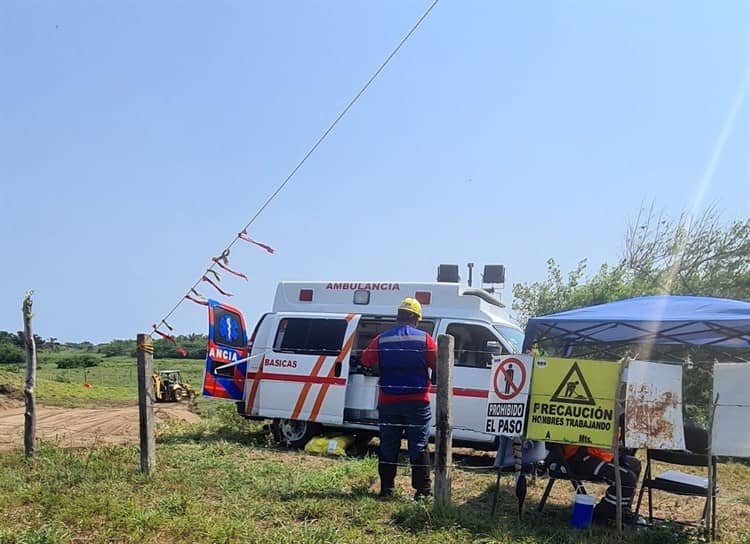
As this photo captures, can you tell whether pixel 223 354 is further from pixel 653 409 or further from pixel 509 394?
pixel 653 409

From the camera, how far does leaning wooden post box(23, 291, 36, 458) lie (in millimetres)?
7293

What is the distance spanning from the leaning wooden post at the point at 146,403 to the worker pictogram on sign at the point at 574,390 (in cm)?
397

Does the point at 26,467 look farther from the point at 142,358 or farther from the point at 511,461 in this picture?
the point at 511,461

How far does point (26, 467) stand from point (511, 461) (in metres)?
5.04

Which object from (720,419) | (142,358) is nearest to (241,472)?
(142,358)

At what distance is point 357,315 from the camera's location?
9180mm

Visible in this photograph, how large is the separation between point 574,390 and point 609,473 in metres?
0.86

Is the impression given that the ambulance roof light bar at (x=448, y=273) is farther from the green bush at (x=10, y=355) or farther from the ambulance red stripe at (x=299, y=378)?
the green bush at (x=10, y=355)

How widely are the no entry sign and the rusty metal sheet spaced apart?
2.80 ft

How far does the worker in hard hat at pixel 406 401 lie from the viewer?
6047mm

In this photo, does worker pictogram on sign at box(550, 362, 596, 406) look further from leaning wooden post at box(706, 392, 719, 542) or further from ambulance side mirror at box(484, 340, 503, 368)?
ambulance side mirror at box(484, 340, 503, 368)

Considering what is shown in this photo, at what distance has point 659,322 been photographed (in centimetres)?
609

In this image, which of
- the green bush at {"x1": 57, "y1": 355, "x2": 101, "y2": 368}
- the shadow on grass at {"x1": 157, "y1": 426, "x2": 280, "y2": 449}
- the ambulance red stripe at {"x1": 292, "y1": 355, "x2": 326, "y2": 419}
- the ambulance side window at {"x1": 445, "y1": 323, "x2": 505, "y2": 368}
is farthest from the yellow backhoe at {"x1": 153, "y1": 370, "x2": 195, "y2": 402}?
the green bush at {"x1": 57, "y1": 355, "x2": 101, "y2": 368}

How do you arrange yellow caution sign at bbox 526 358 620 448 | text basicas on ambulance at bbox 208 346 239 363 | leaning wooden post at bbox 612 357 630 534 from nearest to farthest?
1. leaning wooden post at bbox 612 357 630 534
2. yellow caution sign at bbox 526 358 620 448
3. text basicas on ambulance at bbox 208 346 239 363
